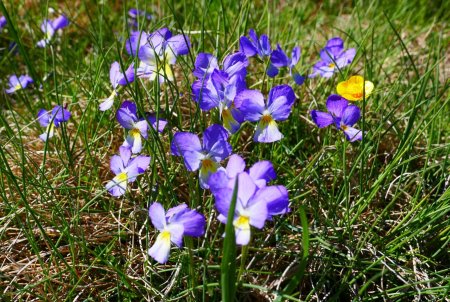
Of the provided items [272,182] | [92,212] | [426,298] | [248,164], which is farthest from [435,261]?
[92,212]

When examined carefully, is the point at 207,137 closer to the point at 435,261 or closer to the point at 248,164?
the point at 248,164

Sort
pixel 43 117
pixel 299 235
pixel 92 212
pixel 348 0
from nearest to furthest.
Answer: pixel 299 235, pixel 92 212, pixel 43 117, pixel 348 0

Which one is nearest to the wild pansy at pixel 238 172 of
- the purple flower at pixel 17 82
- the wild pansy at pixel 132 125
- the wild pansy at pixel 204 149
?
the wild pansy at pixel 204 149

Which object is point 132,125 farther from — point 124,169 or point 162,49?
point 162,49

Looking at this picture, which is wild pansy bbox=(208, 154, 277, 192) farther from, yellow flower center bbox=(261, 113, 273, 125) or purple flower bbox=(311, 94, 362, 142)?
purple flower bbox=(311, 94, 362, 142)

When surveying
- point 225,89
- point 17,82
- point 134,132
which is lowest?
point 17,82

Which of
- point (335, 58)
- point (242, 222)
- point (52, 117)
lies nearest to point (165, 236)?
point (242, 222)

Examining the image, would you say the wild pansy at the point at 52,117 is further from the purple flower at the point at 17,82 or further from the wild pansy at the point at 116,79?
the purple flower at the point at 17,82
